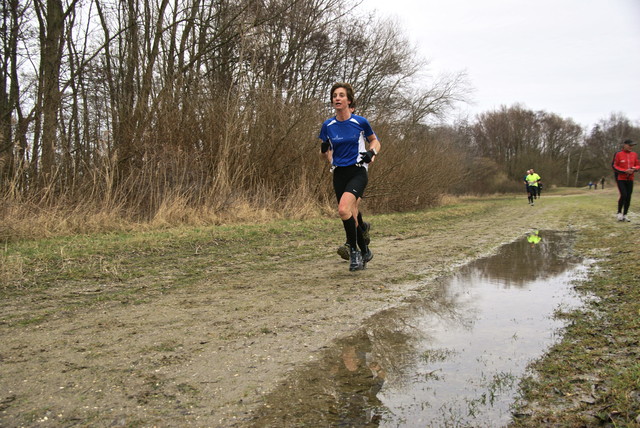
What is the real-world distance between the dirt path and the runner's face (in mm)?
1938

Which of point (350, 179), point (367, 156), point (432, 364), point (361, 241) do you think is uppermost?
point (367, 156)

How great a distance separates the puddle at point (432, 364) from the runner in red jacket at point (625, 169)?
8.83 meters

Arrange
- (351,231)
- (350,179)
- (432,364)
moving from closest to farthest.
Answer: (432,364)
(351,231)
(350,179)

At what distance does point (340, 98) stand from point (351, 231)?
1.56 metres

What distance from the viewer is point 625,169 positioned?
12.1 meters

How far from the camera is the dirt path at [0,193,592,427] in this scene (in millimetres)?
2303

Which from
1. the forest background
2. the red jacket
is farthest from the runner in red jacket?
the forest background

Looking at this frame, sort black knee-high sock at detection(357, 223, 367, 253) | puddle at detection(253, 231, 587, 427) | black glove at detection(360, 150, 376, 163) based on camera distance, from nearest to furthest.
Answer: puddle at detection(253, 231, 587, 427) < black glove at detection(360, 150, 376, 163) < black knee-high sock at detection(357, 223, 367, 253)

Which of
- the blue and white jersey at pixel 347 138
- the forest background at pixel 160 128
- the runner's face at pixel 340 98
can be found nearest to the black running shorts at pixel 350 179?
the blue and white jersey at pixel 347 138

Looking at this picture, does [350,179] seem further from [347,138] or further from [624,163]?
[624,163]

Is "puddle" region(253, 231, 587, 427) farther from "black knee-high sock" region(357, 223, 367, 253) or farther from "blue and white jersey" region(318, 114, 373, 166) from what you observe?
"blue and white jersey" region(318, 114, 373, 166)


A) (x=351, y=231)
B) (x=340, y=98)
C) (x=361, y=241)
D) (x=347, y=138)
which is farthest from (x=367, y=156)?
(x=361, y=241)

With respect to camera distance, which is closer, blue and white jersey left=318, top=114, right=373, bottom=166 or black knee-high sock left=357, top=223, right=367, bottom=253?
blue and white jersey left=318, top=114, right=373, bottom=166

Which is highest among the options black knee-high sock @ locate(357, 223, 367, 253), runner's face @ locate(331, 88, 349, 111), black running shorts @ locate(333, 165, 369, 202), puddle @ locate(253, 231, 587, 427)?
runner's face @ locate(331, 88, 349, 111)
